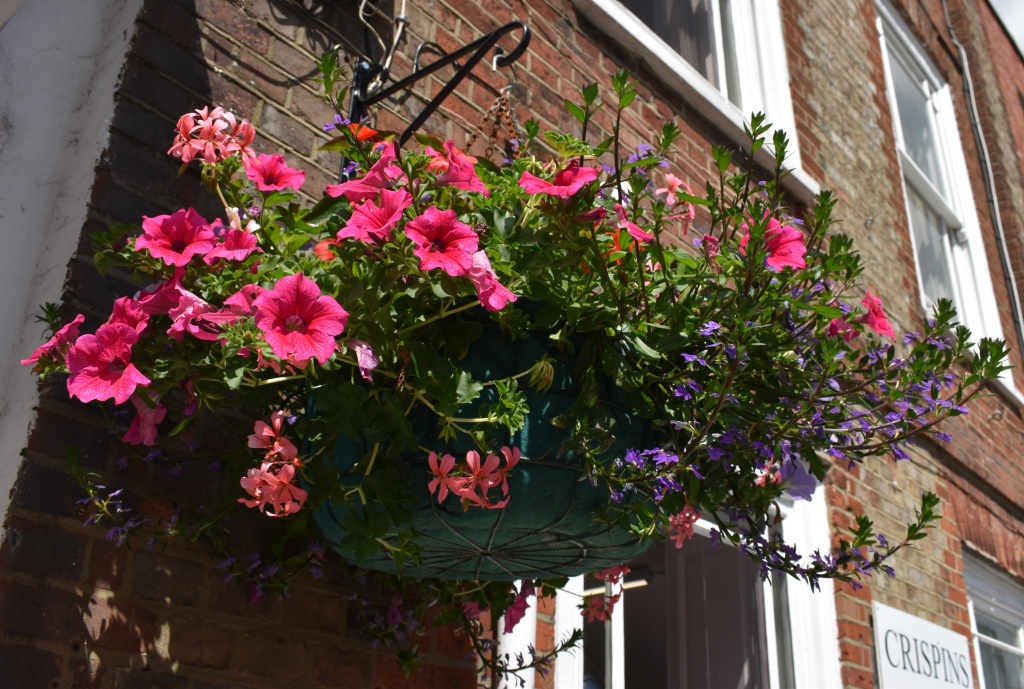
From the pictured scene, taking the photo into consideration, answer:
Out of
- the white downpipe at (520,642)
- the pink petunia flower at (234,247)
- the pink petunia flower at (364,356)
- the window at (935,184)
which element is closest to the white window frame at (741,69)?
the window at (935,184)

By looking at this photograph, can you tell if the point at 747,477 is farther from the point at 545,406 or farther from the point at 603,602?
the point at 603,602

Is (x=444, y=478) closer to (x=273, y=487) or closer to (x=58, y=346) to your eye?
(x=273, y=487)

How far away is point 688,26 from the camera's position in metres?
3.58

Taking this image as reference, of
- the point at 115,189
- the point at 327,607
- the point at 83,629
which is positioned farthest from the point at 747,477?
the point at 115,189

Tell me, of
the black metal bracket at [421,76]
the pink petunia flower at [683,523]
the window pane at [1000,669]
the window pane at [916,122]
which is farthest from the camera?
the window pane at [916,122]

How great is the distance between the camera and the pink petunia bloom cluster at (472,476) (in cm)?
98

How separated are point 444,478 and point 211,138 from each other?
0.67m

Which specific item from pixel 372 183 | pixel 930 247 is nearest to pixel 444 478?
pixel 372 183

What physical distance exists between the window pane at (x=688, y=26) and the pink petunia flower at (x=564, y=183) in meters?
2.53

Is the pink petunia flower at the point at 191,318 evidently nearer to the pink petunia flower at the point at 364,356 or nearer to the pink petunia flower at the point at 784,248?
the pink petunia flower at the point at 364,356

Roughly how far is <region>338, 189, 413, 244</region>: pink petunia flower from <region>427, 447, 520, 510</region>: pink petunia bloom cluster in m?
0.27

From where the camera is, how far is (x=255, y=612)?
1.38 metres

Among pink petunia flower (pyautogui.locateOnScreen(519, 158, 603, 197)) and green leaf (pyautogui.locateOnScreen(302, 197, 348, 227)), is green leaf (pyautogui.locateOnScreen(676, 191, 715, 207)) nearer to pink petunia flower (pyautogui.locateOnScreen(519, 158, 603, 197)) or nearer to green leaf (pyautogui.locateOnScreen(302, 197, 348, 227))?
pink petunia flower (pyautogui.locateOnScreen(519, 158, 603, 197))

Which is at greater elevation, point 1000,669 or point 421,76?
point 421,76
